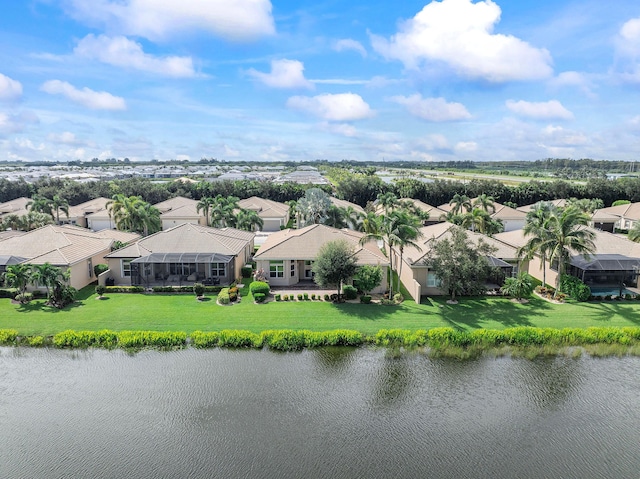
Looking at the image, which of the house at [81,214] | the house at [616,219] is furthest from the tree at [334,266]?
the house at [616,219]

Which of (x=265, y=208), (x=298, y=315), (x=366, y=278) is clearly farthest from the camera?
(x=265, y=208)

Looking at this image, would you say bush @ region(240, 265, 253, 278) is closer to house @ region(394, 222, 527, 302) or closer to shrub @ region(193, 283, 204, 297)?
shrub @ region(193, 283, 204, 297)

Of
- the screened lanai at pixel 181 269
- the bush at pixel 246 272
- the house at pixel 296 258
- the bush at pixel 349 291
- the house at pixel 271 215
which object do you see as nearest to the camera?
the bush at pixel 349 291

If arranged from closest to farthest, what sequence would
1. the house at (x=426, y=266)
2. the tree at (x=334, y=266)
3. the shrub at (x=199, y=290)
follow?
the tree at (x=334, y=266)
the shrub at (x=199, y=290)
the house at (x=426, y=266)

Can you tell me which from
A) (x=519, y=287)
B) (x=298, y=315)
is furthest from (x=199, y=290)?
(x=519, y=287)

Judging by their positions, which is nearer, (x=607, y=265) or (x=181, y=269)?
(x=607, y=265)

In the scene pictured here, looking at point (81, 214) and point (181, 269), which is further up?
point (81, 214)

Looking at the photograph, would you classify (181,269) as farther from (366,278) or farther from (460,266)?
(460,266)

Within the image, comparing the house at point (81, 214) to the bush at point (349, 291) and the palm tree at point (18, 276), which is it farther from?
the bush at point (349, 291)
